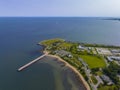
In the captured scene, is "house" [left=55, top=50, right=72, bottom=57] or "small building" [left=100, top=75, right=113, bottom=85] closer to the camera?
"small building" [left=100, top=75, right=113, bottom=85]

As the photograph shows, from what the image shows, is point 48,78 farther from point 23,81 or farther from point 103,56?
point 103,56

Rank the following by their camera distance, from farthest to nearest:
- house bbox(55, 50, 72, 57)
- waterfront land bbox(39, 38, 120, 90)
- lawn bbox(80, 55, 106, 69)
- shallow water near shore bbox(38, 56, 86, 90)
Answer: house bbox(55, 50, 72, 57) < lawn bbox(80, 55, 106, 69) < waterfront land bbox(39, 38, 120, 90) < shallow water near shore bbox(38, 56, 86, 90)

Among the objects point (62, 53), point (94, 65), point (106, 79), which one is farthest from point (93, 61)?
point (106, 79)

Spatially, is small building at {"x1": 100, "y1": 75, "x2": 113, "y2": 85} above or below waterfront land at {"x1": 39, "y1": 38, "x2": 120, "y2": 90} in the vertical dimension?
above

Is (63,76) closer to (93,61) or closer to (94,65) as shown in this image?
(94,65)

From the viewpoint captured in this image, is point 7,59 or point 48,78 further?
point 7,59

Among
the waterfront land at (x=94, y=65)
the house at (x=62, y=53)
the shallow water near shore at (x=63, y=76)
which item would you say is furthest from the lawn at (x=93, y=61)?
the shallow water near shore at (x=63, y=76)

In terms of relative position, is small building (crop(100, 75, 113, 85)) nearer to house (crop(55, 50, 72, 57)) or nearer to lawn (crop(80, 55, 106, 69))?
lawn (crop(80, 55, 106, 69))

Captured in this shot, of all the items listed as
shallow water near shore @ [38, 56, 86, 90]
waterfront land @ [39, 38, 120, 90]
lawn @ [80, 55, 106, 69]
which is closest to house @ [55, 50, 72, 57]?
waterfront land @ [39, 38, 120, 90]

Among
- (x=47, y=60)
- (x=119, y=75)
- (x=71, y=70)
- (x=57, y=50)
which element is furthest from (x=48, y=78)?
(x=57, y=50)

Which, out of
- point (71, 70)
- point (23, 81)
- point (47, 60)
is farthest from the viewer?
point (47, 60)
